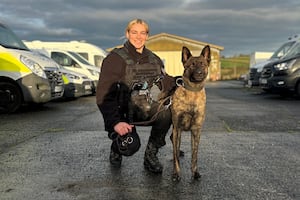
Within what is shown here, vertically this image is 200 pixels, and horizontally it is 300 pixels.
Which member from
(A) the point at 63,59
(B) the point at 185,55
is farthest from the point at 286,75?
(B) the point at 185,55

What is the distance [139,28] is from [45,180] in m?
2.03

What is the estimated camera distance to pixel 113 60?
162 inches

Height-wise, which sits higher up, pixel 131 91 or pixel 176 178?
pixel 131 91

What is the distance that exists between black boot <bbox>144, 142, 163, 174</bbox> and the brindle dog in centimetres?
25

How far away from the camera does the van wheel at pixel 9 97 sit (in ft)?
29.8

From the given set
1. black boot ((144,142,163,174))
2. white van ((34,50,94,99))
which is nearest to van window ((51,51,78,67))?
white van ((34,50,94,99))

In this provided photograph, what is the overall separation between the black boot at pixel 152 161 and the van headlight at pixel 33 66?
5.70m

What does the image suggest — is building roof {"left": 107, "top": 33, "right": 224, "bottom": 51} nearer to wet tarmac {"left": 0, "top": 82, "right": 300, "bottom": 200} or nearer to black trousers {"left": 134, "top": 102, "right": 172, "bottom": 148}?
wet tarmac {"left": 0, "top": 82, "right": 300, "bottom": 200}

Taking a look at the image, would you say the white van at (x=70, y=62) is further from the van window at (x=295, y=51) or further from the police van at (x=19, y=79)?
the van window at (x=295, y=51)

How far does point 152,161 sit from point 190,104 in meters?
0.83

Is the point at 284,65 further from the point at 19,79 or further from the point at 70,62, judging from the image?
the point at 19,79

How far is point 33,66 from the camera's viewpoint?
9117 mm

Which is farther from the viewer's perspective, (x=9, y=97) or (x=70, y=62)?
(x=70, y=62)

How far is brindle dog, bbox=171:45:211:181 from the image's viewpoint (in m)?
3.93
